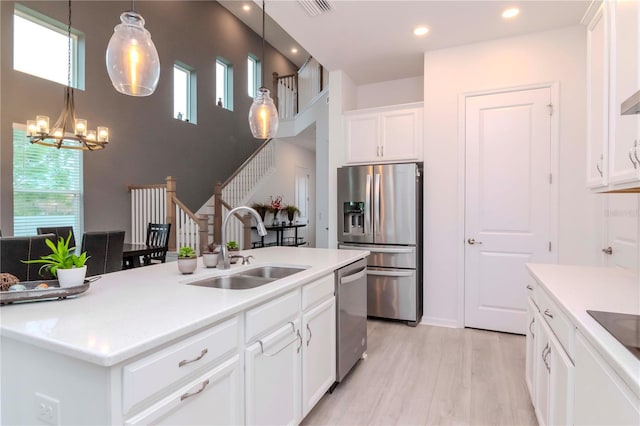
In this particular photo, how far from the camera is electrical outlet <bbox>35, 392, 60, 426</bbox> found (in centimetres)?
99

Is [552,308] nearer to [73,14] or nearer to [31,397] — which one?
[31,397]

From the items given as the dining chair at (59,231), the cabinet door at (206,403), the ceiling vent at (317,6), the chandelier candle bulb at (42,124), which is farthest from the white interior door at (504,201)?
the chandelier candle bulb at (42,124)

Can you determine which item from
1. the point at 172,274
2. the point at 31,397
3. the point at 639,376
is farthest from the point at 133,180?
the point at 639,376

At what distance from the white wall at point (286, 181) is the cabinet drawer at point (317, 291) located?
536cm

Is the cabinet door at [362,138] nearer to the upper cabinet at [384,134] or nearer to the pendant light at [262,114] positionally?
the upper cabinet at [384,134]

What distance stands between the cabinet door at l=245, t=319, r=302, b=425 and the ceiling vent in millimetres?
2575

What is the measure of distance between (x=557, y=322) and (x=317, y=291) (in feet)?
3.97

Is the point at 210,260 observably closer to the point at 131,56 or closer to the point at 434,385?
the point at 131,56

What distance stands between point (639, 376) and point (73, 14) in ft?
21.9

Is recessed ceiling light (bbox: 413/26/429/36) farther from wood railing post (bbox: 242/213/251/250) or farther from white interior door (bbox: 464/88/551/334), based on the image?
wood railing post (bbox: 242/213/251/250)

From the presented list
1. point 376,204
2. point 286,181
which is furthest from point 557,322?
point 286,181

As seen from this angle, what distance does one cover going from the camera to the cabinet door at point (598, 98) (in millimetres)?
1854

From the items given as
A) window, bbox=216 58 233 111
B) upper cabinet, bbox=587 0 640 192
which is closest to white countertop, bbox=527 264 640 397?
upper cabinet, bbox=587 0 640 192

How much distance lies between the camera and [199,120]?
706 centimetres
